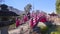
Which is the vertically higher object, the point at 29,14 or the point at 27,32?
the point at 29,14

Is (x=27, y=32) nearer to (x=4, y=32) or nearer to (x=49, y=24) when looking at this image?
(x=4, y=32)

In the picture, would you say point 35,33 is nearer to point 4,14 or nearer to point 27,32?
point 27,32

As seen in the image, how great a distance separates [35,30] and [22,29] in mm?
539

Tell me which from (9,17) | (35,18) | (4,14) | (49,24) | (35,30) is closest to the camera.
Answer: (4,14)

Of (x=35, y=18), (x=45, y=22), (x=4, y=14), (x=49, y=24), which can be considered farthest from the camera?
(x=49, y=24)

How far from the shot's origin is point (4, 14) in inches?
178

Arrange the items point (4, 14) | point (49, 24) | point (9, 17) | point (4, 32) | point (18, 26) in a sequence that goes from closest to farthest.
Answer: point (4, 14) < point (9, 17) < point (4, 32) < point (18, 26) < point (49, 24)

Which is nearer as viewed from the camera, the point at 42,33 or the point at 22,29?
the point at 22,29

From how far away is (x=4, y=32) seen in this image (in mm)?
5305

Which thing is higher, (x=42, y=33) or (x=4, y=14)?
(x=4, y=14)

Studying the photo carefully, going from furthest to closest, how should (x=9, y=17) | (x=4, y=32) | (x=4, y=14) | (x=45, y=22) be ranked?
1. (x=45, y=22)
2. (x=4, y=32)
3. (x=9, y=17)
4. (x=4, y=14)

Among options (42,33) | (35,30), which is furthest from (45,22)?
(35,30)

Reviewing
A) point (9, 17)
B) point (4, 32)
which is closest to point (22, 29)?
point (4, 32)

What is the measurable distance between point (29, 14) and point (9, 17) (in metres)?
3.15
